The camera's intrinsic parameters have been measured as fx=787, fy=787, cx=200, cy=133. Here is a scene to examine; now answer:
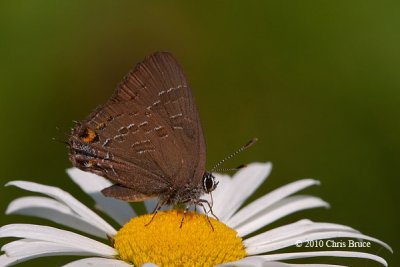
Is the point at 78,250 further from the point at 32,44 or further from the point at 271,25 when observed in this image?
the point at 271,25

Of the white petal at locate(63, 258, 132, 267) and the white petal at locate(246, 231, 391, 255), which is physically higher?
the white petal at locate(246, 231, 391, 255)

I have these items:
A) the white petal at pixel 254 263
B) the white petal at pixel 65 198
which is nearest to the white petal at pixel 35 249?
the white petal at pixel 65 198

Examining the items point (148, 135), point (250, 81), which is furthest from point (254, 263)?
point (250, 81)

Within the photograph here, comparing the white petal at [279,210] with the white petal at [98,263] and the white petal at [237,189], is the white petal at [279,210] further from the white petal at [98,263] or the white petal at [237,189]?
the white petal at [98,263]

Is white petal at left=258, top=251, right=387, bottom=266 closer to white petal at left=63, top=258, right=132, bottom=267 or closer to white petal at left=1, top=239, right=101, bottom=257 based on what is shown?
white petal at left=63, top=258, right=132, bottom=267

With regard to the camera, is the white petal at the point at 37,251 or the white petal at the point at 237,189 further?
the white petal at the point at 237,189

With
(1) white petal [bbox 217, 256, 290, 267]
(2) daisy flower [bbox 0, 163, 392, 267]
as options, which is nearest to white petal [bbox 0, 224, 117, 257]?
(2) daisy flower [bbox 0, 163, 392, 267]

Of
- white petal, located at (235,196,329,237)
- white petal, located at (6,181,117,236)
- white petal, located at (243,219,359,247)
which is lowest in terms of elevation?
white petal, located at (243,219,359,247)

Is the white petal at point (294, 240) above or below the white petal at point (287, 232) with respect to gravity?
below
